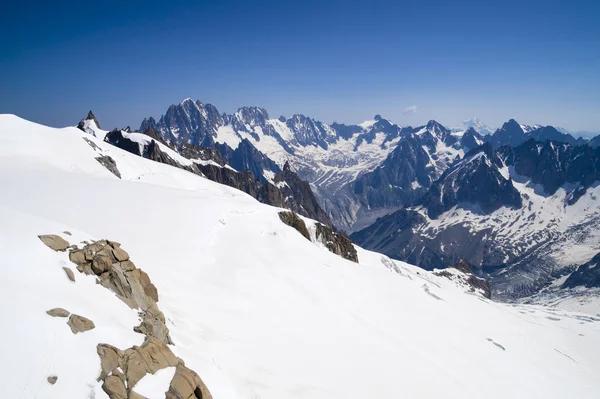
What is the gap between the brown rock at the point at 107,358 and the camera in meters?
13.7

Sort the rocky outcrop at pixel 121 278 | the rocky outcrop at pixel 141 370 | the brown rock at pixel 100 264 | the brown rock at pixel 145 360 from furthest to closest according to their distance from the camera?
1. the brown rock at pixel 100 264
2. the rocky outcrop at pixel 121 278
3. the brown rock at pixel 145 360
4. the rocky outcrop at pixel 141 370

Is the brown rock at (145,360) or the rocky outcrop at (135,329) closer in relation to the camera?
the rocky outcrop at (135,329)

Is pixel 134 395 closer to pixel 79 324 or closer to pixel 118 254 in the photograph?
pixel 79 324

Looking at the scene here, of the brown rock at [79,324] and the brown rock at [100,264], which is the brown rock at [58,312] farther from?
the brown rock at [100,264]

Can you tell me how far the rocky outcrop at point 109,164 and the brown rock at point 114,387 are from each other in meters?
78.8

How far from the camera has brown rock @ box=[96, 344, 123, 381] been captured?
1371 cm

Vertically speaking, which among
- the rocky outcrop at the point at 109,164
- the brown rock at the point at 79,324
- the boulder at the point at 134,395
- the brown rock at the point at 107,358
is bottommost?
the boulder at the point at 134,395

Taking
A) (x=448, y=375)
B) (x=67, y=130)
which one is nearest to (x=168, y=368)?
(x=448, y=375)

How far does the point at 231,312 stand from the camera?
28.4 metres

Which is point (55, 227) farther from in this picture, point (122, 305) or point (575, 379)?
point (575, 379)

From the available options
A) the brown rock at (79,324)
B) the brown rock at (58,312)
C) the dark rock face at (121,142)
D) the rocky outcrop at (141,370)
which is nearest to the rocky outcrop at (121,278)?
the rocky outcrop at (141,370)

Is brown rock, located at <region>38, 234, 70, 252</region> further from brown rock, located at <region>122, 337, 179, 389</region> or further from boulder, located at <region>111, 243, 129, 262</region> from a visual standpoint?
brown rock, located at <region>122, 337, 179, 389</region>

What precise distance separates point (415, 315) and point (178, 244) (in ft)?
107

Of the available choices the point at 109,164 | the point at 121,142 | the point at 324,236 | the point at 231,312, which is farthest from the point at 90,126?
the point at 231,312
